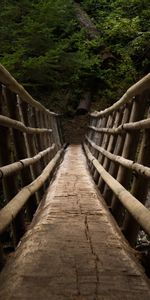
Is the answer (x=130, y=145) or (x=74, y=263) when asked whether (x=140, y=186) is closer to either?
(x=130, y=145)

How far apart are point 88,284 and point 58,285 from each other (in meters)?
0.14

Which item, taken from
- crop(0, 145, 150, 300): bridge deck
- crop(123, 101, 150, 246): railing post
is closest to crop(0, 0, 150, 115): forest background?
crop(123, 101, 150, 246): railing post

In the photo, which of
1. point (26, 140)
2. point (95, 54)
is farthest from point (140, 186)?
point (95, 54)

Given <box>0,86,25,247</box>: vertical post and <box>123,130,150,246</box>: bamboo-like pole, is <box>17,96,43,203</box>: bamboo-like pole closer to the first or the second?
<box>0,86,25,247</box>: vertical post

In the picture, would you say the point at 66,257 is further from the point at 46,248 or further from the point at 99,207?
the point at 99,207

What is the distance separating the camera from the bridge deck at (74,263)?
191cm

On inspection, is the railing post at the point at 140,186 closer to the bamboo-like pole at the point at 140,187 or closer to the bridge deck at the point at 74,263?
the bamboo-like pole at the point at 140,187

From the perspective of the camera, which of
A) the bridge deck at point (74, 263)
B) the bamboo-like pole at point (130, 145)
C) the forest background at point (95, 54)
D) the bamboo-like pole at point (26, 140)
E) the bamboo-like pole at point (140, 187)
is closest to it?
the bridge deck at point (74, 263)

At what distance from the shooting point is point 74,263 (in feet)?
7.52

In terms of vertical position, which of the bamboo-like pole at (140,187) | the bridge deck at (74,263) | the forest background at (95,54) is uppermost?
the forest background at (95,54)

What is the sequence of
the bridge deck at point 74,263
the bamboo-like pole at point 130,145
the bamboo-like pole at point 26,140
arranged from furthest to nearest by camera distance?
the bamboo-like pole at point 26,140, the bamboo-like pole at point 130,145, the bridge deck at point 74,263

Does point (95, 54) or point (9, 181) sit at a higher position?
point (95, 54)

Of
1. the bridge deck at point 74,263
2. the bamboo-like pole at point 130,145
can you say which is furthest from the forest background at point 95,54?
→ the bridge deck at point 74,263

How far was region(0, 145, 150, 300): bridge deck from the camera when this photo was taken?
1.91 m
